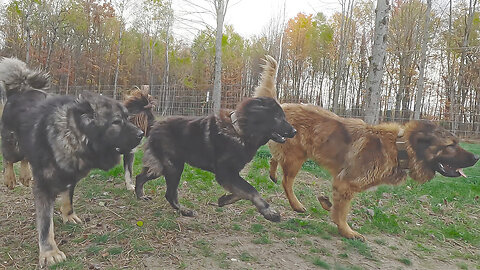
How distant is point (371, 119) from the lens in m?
7.69

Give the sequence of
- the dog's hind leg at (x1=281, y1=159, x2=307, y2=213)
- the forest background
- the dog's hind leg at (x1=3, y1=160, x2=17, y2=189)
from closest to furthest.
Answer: the dog's hind leg at (x1=3, y1=160, x2=17, y2=189) → the dog's hind leg at (x1=281, y1=159, x2=307, y2=213) → the forest background

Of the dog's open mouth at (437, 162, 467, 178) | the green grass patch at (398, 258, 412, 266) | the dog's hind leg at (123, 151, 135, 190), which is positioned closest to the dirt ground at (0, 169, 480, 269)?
the green grass patch at (398, 258, 412, 266)

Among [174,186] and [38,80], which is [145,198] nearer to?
[174,186]

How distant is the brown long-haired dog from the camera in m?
4.07

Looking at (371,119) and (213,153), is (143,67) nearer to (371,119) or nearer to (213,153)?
(371,119)

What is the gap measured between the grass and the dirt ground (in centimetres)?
1

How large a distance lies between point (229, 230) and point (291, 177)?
1.37 metres

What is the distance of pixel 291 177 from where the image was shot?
15.7ft

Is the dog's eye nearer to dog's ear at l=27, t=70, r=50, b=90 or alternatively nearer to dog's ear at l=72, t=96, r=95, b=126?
dog's ear at l=72, t=96, r=95, b=126

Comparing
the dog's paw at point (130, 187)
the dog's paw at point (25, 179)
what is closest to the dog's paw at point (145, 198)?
the dog's paw at point (130, 187)

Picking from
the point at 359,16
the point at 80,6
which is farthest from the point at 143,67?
the point at 359,16

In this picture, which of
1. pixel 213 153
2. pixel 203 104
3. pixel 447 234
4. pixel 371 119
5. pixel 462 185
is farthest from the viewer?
pixel 203 104

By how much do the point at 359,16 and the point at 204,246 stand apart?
84.0 feet

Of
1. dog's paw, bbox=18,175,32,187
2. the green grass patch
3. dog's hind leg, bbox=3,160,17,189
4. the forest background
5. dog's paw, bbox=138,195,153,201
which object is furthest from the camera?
the forest background
